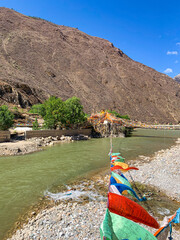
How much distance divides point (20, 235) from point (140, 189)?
161 inches

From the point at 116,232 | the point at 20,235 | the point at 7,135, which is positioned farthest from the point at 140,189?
the point at 7,135

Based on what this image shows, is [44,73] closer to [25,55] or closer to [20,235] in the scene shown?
[25,55]

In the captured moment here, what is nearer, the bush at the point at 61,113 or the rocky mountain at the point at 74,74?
the bush at the point at 61,113

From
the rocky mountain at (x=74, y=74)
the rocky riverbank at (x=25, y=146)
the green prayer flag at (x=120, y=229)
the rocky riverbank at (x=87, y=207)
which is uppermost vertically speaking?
the rocky mountain at (x=74, y=74)

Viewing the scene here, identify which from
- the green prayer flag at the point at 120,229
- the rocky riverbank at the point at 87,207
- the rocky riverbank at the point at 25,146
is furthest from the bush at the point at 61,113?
the green prayer flag at the point at 120,229

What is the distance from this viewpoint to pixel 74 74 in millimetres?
55469

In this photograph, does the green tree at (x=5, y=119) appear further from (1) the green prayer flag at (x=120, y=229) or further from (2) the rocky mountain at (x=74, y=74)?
(2) the rocky mountain at (x=74, y=74)

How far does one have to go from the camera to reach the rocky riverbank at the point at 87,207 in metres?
3.55

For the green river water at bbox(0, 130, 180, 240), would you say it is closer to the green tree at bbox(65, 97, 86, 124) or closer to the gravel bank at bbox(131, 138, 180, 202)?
the gravel bank at bbox(131, 138, 180, 202)

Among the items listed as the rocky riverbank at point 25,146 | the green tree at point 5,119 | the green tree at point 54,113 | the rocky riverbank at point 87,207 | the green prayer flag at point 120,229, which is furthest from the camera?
the green tree at point 54,113

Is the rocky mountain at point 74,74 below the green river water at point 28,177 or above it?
above

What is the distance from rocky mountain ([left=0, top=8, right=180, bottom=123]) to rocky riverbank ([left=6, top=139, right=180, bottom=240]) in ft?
107

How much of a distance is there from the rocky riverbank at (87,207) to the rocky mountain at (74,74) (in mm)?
32758

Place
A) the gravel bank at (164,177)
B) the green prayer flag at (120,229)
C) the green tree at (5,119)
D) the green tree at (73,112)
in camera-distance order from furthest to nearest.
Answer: the green tree at (73,112)
the green tree at (5,119)
the gravel bank at (164,177)
the green prayer flag at (120,229)
